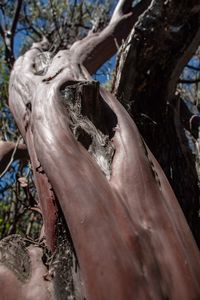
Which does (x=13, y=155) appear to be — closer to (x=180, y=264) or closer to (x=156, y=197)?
(x=156, y=197)

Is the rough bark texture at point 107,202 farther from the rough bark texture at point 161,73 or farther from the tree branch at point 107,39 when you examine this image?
the tree branch at point 107,39

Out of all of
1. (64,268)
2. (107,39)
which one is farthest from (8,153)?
(64,268)

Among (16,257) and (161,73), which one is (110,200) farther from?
(161,73)

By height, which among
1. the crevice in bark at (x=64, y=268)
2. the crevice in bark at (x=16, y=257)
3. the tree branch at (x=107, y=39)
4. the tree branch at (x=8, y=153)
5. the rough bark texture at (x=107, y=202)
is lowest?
the tree branch at (x=8, y=153)

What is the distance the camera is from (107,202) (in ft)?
2.88

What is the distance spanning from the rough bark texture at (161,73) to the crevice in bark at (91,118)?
A: 361 mm

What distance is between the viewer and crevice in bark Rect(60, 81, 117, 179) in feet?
3.53

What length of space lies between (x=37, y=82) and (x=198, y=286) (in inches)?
35.2

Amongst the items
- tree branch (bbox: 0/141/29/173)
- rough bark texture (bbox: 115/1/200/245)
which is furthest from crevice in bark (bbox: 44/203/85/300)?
tree branch (bbox: 0/141/29/173)

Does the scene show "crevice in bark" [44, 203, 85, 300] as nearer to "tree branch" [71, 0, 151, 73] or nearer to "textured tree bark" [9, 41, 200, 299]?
"textured tree bark" [9, 41, 200, 299]

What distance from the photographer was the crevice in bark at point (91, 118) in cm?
108

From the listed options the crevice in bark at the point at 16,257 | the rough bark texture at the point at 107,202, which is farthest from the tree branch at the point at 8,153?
the crevice in bark at the point at 16,257

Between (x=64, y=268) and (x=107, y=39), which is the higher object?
(x=107, y=39)

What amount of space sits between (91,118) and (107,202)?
14.8 inches
